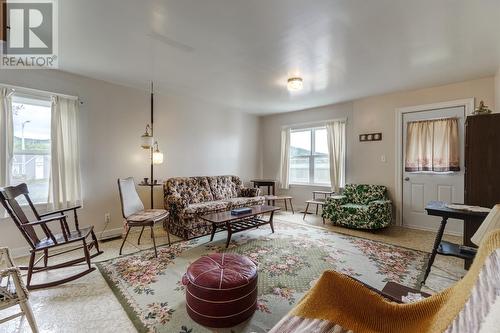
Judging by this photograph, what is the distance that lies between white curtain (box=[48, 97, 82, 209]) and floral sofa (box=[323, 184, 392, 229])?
13.2ft

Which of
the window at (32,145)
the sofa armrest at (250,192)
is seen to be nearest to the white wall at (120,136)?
the window at (32,145)

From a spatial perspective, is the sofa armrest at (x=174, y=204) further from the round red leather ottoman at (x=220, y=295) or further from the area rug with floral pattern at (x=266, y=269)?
the round red leather ottoman at (x=220, y=295)

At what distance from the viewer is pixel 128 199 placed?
3.23 metres

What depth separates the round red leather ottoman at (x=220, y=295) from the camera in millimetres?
1565

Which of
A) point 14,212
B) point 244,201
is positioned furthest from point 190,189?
point 14,212

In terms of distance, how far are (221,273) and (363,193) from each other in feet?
12.0

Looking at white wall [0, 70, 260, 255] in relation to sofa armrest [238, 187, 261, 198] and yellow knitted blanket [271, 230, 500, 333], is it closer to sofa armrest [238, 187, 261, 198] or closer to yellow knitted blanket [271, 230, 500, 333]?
sofa armrest [238, 187, 261, 198]

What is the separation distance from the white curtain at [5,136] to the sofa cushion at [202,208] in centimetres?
211

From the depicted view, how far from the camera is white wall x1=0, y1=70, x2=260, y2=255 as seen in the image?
329 cm

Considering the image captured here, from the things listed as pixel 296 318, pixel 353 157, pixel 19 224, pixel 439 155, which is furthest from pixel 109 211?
pixel 439 155

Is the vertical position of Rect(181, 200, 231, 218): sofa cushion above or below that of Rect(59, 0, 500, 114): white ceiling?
below

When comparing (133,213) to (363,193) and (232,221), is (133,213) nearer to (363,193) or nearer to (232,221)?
(232,221)

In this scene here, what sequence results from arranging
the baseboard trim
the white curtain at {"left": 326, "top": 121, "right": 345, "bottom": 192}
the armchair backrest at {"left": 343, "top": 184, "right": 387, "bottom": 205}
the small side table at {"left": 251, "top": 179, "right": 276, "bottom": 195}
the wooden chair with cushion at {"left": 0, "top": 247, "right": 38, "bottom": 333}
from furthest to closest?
1. the small side table at {"left": 251, "top": 179, "right": 276, "bottom": 195}
2. the white curtain at {"left": 326, "top": 121, "right": 345, "bottom": 192}
3. the armchair backrest at {"left": 343, "top": 184, "right": 387, "bottom": 205}
4. the baseboard trim
5. the wooden chair with cushion at {"left": 0, "top": 247, "right": 38, "bottom": 333}

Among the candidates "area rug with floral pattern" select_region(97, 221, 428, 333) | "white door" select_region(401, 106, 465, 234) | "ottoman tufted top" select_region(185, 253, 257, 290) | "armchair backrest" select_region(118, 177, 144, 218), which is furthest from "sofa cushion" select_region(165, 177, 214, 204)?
"white door" select_region(401, 106, 465, 234)
